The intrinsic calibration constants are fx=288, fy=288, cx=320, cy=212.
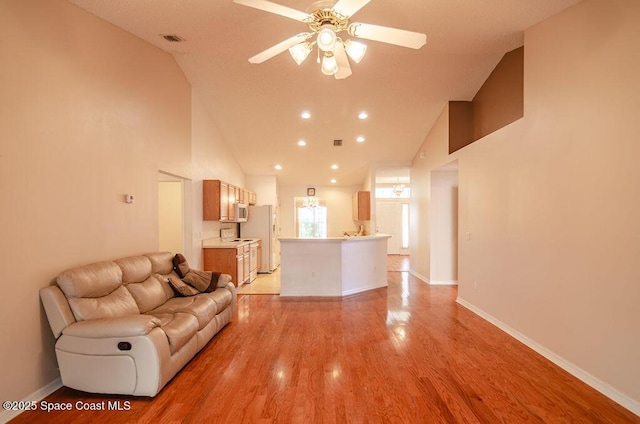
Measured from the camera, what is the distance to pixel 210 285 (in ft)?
12.5

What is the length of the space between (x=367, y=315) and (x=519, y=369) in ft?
6.32

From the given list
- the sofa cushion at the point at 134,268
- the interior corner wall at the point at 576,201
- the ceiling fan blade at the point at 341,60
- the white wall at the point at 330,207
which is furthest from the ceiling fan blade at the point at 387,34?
the white wall at the point at 330,207

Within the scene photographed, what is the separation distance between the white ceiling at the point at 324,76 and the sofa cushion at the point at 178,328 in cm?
311

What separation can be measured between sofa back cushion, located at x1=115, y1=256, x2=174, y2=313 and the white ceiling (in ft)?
8.60

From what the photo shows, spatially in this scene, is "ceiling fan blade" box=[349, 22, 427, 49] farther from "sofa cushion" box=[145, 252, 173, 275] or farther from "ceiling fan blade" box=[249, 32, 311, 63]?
"sofa cushion" box=[145, 252, 173, 275]

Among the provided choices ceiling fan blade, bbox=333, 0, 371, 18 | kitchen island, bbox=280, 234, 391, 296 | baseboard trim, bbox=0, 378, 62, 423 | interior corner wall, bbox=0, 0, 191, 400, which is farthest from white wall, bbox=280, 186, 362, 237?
ceiling fan blade, bbox=333, 0, 371, 18

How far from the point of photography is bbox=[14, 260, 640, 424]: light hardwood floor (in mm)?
2098

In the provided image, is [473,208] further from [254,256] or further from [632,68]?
[254,256]

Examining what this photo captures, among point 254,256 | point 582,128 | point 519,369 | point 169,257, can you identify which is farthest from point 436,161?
point 169,257

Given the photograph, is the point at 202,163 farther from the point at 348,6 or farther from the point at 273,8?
the point at 348,6

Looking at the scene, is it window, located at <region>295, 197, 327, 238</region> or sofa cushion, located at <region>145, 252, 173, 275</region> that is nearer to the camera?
sofa cushion, located at <region>145, 252, 173, 275</region>

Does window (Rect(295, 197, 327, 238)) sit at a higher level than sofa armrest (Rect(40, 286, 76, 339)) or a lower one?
higher

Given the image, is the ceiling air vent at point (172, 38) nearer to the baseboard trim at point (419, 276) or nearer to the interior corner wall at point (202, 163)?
the interior corner wall at point (202, 163)

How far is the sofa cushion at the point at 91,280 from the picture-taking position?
2.40 meters
